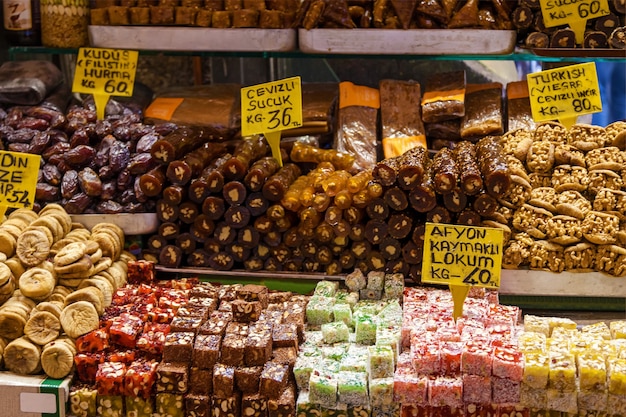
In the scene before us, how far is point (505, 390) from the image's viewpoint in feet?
8.59

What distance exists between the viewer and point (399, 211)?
3.31 m

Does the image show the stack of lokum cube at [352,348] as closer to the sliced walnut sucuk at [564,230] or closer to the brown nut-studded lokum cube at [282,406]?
the brown nut-studded lokum cube at [282,406]

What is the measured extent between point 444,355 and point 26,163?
1.90 m

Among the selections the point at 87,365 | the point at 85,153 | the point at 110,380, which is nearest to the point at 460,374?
the point at 110,380

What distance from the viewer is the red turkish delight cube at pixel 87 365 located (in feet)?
9.42

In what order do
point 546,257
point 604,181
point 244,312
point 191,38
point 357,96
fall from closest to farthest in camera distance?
point 244,312 < point 546,257 < point 604,181 < point 191,38 < point 357,96

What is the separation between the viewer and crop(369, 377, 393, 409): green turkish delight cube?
104 inches

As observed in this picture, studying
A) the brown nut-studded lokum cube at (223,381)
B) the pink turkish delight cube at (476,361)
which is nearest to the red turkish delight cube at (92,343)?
the brown nut-studded lokum cube at (223,381)

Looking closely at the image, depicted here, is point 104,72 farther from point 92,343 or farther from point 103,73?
point 92,343

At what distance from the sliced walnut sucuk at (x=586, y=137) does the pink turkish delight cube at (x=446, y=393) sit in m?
1.40

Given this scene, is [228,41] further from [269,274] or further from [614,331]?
[614,331]

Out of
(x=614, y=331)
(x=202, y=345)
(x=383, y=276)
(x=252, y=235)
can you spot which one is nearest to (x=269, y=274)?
(x=252, y=235)

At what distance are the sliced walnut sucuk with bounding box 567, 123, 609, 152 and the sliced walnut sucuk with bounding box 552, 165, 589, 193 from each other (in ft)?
0.43

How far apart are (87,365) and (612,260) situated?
200cm
